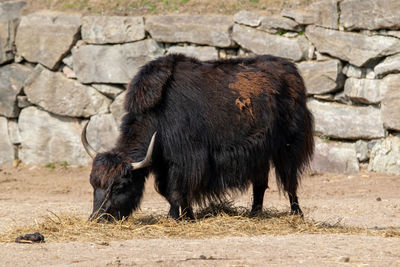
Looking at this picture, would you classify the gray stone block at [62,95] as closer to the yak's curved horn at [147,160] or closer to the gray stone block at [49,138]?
the gray stone block at [49,138]

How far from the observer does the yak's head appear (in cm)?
639

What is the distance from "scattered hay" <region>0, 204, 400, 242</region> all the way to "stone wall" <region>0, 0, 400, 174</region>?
3.52m

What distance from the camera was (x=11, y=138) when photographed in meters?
Result: 11.8

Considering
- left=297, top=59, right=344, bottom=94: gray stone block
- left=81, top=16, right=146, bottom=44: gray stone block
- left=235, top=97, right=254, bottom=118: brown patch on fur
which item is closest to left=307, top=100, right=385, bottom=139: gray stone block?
left=297, top=59, right=344, bottom=94: gray stone block

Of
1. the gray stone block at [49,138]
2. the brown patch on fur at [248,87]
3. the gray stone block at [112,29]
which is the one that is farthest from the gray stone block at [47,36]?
the brown patch on fur at [248,87]

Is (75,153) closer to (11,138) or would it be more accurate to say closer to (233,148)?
(11,138)

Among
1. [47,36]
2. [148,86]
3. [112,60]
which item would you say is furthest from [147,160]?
[47,36]

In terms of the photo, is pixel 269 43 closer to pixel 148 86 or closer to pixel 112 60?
pixel 112 60

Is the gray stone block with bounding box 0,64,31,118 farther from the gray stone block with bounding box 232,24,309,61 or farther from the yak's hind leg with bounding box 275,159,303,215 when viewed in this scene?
the yak's hind leg with bounding box 275,159,303,215

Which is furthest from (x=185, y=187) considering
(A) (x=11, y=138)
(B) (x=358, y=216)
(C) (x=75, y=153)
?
(A) (x=11, y=138)

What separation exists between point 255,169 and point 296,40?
12.1ft

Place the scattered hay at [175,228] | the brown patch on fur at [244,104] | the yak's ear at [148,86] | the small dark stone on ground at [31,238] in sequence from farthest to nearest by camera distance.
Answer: the brown patch on fur at [244,104], the yak's ear at [148,86], the scattered hay at [175,228], the small dark stone on ground at [31,238]

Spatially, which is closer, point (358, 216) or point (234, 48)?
point (358, 216)

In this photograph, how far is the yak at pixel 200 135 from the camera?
659 cm
